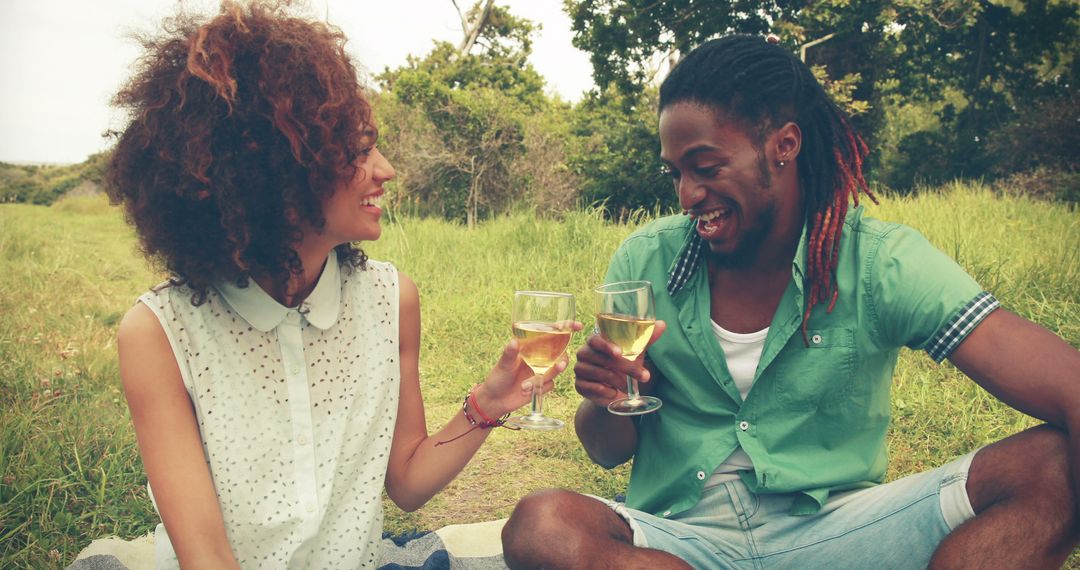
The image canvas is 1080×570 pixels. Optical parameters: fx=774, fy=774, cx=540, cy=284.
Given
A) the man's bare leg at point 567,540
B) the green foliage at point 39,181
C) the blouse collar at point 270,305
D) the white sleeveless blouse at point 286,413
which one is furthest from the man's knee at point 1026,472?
the green foliage at point 39,181

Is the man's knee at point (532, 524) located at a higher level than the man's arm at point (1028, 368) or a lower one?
lower

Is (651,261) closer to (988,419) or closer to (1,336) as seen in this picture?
(988,419)

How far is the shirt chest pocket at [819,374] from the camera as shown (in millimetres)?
2217

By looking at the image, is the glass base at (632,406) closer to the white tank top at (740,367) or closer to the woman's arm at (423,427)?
the woman's arm at (423,427)

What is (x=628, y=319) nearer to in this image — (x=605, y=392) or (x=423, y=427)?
(x=605, y=392)

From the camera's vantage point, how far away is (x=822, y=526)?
2174 millimetres

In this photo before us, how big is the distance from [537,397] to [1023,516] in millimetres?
1217

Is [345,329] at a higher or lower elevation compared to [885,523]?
higher

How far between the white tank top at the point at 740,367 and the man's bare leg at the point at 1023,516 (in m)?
0.57

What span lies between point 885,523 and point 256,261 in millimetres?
1785

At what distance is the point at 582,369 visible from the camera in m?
2.18

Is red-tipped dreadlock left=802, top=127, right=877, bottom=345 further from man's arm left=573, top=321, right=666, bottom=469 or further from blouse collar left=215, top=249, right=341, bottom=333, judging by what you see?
blouse collar left=215, top=249, right=341, bottom=333

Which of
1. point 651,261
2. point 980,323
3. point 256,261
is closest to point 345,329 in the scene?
point 256,261

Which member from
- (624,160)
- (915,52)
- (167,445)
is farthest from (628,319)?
(915,52)
